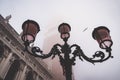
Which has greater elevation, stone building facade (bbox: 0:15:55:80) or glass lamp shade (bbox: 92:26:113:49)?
stone building facade (bbox: 0:15:55:80)

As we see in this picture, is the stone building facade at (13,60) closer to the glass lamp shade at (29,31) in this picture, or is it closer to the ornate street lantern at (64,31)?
the ornate street lantern at (64,31)

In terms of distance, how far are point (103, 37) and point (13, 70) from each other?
384 inches

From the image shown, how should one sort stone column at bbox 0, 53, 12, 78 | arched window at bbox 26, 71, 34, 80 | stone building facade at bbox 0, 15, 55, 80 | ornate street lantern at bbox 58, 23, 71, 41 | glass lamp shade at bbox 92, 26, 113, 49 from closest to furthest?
1. glass lamp shade at bbox 92, 26, 113, 49
2. ornate street lantern at bbox 58, 23, 71, 41
3. stone column at bbox 0, 53, 12, 78
4. stone building facade at bbox 0, 15, 55, 80
5. arched window at bbox 26, 71, 34, 80

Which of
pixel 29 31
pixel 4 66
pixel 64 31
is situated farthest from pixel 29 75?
pixel 29 31

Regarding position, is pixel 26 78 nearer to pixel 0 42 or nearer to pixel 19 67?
pixel 19 67

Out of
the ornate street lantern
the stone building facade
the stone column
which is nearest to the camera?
the ornate street lantern

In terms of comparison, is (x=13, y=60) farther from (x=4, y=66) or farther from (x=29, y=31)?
(x=29, y=31)

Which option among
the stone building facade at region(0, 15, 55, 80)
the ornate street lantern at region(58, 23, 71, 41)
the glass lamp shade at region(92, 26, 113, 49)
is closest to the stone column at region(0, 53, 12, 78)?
the stone building facade at region(0, 15, 55, 80)

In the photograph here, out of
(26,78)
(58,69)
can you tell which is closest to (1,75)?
(26,78)

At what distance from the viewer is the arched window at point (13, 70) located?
1100 centimetres

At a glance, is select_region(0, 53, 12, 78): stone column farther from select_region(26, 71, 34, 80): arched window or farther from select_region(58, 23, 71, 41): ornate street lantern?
select_region(58, 23, 71, 41): ornate street lantern

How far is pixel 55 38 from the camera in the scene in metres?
36.0

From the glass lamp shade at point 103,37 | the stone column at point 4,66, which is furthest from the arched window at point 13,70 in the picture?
the glass lamp shade at point 103,37

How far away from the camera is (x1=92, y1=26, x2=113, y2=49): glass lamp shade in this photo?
12.9ft
